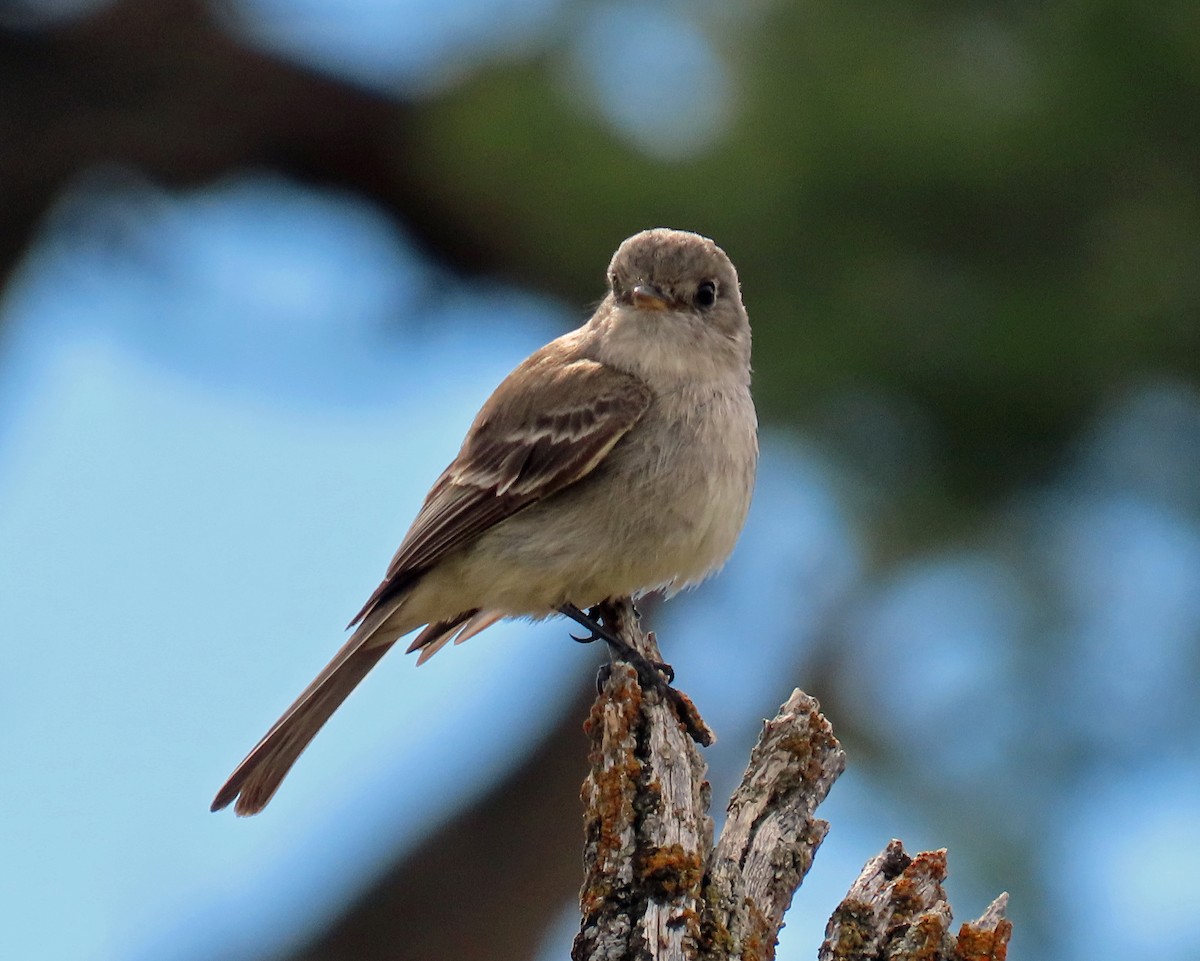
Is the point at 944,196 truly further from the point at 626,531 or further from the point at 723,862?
the point at 723,862

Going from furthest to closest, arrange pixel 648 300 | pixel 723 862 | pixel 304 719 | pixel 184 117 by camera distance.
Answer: pixel 184 117
pixel 648 300
pixel 304 719
pixel 723 862

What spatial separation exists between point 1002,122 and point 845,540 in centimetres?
166

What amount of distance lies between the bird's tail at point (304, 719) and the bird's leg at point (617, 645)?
504mm

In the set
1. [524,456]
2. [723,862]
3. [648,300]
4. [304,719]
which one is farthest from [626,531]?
[723,862]

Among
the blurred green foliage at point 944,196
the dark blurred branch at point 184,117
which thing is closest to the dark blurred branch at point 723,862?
the blurred green foliage at point 944,196

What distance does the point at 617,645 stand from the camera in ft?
15.0

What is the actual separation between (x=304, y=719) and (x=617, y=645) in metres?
0.95

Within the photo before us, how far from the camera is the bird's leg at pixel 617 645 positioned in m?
4.23

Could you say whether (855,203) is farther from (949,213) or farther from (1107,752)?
(1107,752)

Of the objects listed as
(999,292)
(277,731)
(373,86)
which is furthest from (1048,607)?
(373,86)

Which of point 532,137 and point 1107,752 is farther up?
point 532,137

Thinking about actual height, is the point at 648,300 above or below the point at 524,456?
Answer: above

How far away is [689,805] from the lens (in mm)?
3564

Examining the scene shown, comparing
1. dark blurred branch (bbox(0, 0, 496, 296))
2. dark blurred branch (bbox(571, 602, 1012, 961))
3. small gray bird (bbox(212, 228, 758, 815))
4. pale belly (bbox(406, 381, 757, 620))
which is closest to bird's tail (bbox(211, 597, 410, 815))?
small gray bird (bbox(212, 228, 758, 815))
